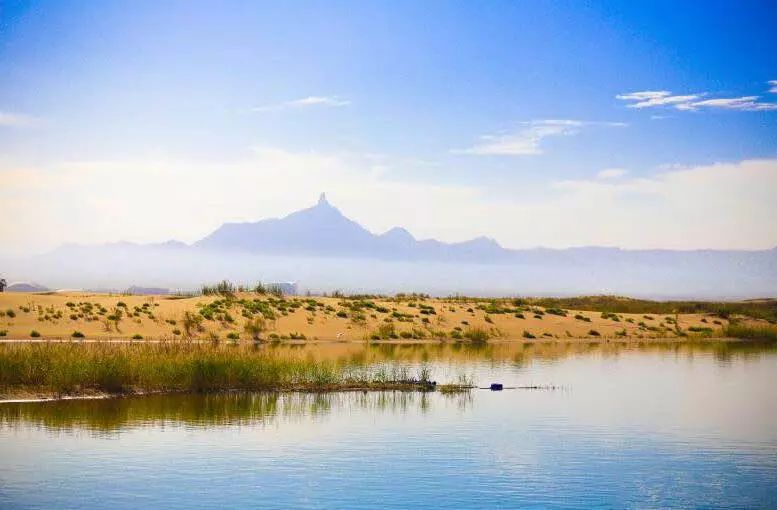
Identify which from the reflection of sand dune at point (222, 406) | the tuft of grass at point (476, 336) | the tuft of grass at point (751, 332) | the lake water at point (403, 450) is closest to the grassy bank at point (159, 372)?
the reflection of sand dune at point (222, 406)

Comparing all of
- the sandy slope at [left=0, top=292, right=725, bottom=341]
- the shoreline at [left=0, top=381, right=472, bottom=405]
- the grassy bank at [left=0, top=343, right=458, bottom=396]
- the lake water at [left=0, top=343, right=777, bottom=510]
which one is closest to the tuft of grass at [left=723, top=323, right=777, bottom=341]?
the sandy slope at [left=0, top=292, right=725, bottom=341]

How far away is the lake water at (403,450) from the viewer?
1752 cm

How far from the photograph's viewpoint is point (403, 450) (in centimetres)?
2142

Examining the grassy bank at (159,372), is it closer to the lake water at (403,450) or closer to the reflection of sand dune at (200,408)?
the reflection of sand dune at (200,408)

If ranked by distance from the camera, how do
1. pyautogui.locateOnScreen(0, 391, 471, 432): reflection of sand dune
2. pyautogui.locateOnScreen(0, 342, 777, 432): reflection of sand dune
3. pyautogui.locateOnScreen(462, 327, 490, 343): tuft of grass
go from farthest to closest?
pyautogui.locateOnScreen(462, 327, 490, 343): tuft of grass, pyautogui.locateOnScreen(0, 342, 777, 432): reflection of sand dune, pyautogui.locateOnScreen(0, 391, 471, 432): reflection of sand dune

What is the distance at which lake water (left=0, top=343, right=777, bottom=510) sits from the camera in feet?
57.5

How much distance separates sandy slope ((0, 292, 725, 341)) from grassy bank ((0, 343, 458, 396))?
15361 mm

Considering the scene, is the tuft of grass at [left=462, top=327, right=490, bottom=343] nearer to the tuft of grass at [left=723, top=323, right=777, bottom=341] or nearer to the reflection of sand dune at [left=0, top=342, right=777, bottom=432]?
the reflection of sand dune at [left=0, top=342, right=777, bottom=432]

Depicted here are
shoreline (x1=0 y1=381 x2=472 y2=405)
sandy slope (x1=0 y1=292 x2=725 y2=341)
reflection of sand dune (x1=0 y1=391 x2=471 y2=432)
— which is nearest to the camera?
reflection of sand dune (x1=0 y1=391 x2=471 y2=432)

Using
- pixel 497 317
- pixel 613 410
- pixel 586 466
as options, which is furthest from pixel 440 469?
pixel 497 317

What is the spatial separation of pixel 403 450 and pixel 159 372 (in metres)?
10.0

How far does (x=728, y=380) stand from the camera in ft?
118

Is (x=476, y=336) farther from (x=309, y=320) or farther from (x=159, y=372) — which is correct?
(x=159, y=372)

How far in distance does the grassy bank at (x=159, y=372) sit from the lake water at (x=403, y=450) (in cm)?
83
